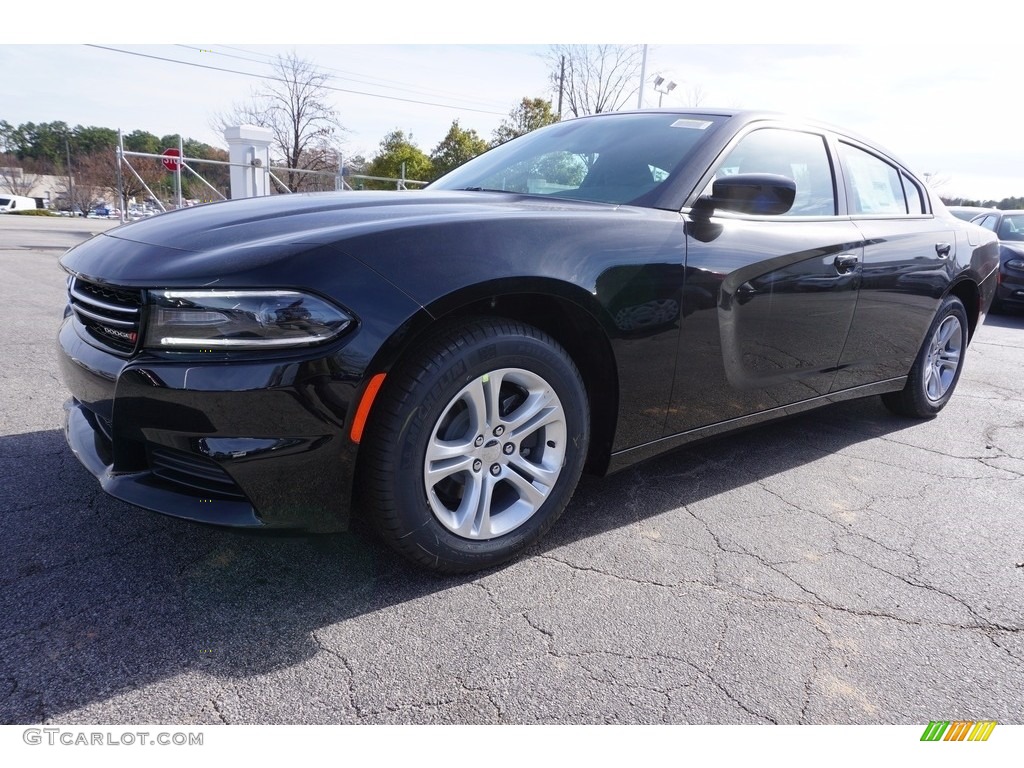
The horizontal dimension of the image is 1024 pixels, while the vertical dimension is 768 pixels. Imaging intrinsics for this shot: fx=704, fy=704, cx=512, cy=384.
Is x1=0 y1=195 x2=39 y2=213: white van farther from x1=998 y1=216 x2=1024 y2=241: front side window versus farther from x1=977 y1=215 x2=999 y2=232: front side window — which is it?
x1=998 y1=216 x2=1024 y2=241: front side window

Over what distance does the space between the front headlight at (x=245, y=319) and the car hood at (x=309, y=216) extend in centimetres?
20

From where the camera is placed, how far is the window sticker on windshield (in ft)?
9.50

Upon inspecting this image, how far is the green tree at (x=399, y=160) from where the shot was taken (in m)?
33.6

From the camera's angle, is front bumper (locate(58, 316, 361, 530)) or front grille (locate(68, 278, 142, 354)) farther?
front grille (locate(68, 278, 142, 354))

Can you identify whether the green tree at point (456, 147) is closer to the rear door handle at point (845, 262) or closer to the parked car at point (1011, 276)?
the parked car at point (1011, 276)

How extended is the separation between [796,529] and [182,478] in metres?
2.15

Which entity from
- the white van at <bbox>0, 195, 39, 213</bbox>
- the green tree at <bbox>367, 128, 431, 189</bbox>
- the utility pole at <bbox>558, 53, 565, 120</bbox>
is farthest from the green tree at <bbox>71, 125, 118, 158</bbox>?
the utility pole at <bbox>558, 53, 565, 120</bbox>

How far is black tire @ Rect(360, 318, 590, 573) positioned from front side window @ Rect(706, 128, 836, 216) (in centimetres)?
129

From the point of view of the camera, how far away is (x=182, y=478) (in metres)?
1.87

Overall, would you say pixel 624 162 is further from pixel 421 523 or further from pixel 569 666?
pixel 569 666

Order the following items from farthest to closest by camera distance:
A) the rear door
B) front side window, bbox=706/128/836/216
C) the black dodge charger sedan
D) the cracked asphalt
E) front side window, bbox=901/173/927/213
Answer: front side window, bbox=901/173/927/213, the rear door, front side window, bbox=706/128/836/216, the black dodge charger sedan, the cracked asphalt

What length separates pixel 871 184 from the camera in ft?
11.7

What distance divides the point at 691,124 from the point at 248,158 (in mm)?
14899

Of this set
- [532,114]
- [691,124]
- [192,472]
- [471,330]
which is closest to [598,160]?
[691,124]
